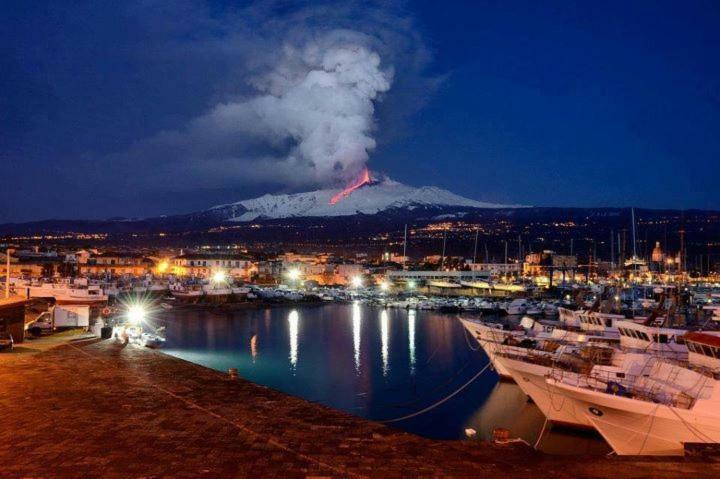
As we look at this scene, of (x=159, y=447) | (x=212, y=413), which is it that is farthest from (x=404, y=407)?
(x=159, y=447)

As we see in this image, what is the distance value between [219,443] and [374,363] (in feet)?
67.6

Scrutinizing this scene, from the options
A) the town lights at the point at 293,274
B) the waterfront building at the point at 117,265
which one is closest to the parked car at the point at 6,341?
the town lights at the point at 293,274

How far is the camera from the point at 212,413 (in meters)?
8.90

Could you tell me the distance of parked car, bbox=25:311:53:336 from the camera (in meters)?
18.0

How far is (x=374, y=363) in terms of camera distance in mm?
27625

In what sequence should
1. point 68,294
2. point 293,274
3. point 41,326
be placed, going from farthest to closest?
point 293,274, point 68,294, point 41,326

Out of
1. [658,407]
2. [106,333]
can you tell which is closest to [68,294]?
[106,333]

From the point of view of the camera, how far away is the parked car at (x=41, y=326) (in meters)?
18.0

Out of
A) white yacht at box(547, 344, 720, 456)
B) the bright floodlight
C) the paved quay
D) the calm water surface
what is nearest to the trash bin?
the bright floodlight

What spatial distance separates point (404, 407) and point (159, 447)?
499 inches

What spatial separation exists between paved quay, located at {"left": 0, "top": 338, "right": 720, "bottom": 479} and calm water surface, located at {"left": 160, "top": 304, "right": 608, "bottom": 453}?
7.76 metres

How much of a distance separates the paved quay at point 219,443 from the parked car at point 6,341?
12.1 feet

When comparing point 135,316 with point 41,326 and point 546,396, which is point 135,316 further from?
point 546,396

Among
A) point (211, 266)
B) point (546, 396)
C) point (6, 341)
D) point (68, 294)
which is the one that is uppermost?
point (211, 266)
